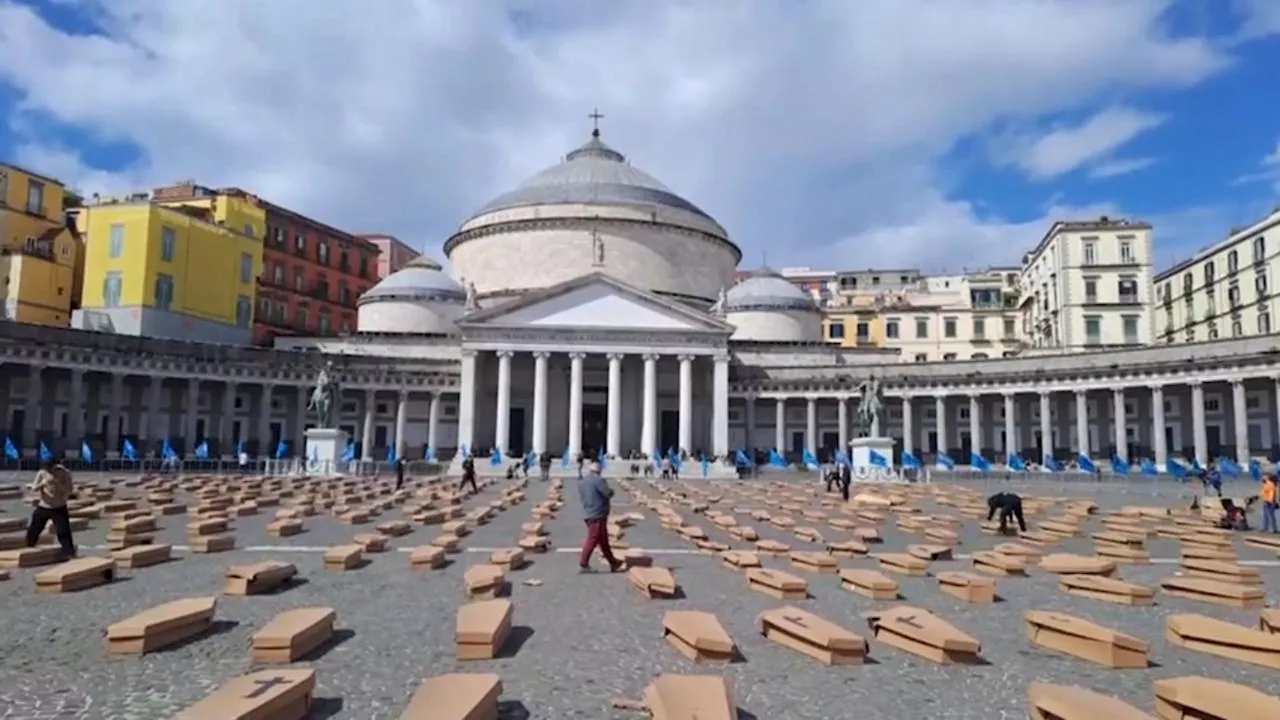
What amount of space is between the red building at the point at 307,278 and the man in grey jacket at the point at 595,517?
202 feet

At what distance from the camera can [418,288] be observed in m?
75.2

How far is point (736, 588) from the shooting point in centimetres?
1271

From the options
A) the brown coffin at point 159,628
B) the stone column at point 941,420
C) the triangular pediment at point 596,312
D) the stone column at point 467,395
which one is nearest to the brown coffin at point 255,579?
the brown coffin at point 159,628

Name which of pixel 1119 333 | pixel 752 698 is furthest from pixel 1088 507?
pixel 1119 333

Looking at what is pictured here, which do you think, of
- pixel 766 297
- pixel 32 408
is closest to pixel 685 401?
pixel 766 297

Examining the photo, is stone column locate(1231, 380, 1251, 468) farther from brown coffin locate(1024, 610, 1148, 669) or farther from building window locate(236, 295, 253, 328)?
building window locate(236, 295, 253, 328)

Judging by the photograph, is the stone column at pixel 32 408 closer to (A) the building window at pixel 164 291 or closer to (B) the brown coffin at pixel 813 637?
(A) the building window at pixel 164 291

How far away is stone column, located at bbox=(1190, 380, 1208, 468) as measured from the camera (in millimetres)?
55062

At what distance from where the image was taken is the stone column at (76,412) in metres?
52.5

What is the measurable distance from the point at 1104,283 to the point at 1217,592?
6720cm

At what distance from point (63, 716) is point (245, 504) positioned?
19442mm

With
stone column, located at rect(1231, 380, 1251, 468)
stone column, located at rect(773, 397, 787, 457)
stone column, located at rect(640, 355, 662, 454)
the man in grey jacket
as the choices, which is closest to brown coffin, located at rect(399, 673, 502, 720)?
the man in grey jacket

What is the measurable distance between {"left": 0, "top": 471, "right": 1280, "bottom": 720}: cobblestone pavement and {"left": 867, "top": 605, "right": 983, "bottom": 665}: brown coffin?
0.54ft

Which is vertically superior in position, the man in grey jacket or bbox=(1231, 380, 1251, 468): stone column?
bbox=(1231, 380, 1251, 468): stone column
